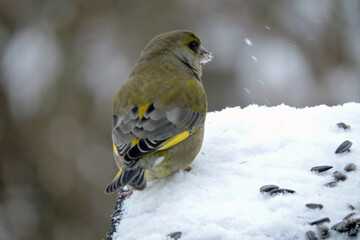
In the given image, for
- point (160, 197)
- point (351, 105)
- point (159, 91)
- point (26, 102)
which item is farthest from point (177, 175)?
point (26, 102)

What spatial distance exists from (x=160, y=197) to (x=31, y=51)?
4.93m

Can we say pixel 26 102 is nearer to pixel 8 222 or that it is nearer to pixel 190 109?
pixel 8 222

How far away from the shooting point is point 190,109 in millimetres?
3490

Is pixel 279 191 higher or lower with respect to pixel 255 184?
lower

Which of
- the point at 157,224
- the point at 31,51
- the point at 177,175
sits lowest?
the point at 157,224

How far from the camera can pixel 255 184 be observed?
2875 mm

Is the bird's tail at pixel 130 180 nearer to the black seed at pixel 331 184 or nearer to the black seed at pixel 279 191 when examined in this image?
the black seed at pixel 279 191

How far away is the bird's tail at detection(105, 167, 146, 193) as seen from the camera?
2.95m

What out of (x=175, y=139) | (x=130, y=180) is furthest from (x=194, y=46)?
(x=130, y=180)

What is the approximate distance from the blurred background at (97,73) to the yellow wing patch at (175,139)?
346cm

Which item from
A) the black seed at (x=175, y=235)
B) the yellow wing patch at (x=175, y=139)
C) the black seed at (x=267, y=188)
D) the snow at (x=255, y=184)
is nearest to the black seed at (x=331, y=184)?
the snow at (x=255, y=184)

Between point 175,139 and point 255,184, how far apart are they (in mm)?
650

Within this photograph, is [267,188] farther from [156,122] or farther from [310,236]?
[156,122]

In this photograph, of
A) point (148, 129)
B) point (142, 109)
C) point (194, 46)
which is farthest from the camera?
point (194, 46)
